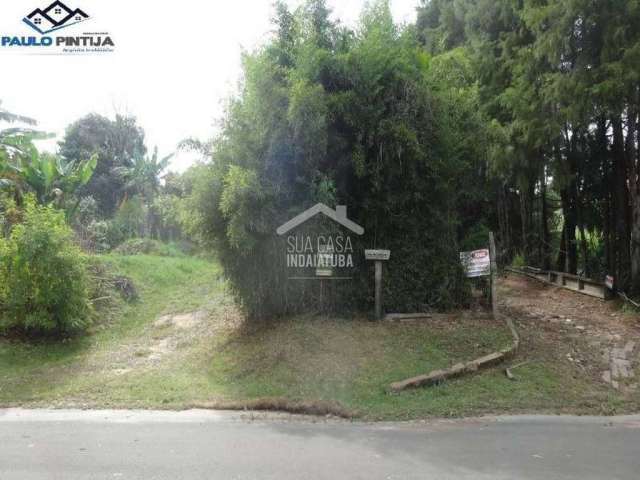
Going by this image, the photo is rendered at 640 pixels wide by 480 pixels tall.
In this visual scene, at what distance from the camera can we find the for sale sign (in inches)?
357

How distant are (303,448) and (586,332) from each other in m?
6.74

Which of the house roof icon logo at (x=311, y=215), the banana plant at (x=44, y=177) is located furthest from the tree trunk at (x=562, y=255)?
the banana plant at (x=44, y=177)

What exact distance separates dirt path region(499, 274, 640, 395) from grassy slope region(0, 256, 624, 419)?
0.57 meters

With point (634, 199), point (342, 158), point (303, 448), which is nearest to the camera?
point (303, 448)

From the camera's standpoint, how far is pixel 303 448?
4.64 m

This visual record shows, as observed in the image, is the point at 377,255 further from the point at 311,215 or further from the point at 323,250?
the point at 311,215

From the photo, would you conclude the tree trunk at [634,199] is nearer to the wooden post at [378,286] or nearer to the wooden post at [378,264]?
the wooden post at [378,264]

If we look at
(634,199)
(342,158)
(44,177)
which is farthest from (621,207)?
(44,177)

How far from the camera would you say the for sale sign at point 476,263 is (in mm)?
9062

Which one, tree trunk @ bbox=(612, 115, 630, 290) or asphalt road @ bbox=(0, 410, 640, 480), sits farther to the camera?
tree trunk @ bbox=(612, 115, 630, 290)

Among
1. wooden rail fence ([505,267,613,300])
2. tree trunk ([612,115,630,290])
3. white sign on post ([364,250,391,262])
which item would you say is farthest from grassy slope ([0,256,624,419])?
tree trunk ([612,115,630,290])

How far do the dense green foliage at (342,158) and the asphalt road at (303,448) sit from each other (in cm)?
348

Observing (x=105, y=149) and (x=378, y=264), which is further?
(x=105, y=149)

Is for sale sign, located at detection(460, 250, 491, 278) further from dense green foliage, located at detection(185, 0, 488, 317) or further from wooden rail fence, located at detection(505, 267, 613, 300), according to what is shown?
wooden rail fence, located at detection(505, 267, 613, 300)
